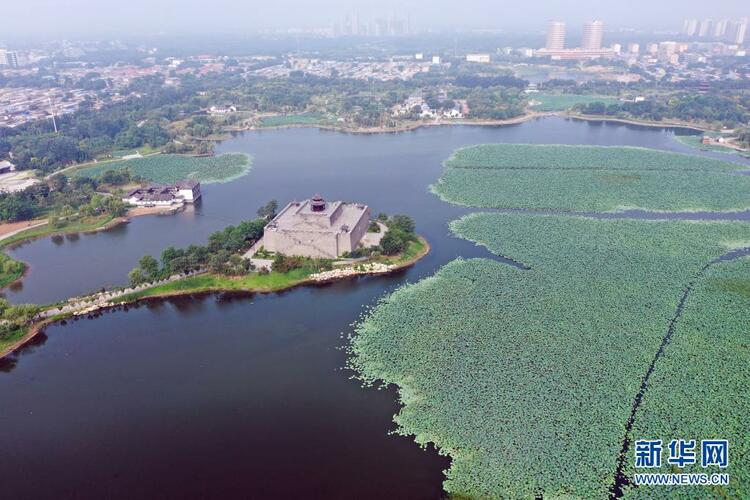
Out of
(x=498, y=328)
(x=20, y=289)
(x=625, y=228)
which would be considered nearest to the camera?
(x=498, y=328)

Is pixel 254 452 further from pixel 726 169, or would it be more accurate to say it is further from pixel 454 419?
pixel 726 169

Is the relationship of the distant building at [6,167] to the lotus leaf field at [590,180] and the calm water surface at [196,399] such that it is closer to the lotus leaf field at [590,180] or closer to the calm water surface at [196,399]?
the calm water surface at [196,399]

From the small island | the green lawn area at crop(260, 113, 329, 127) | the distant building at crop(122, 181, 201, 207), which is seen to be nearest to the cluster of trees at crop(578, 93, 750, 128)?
the green lawn area at crop(260, 113, 329, 127)

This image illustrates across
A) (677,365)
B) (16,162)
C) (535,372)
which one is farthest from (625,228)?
(16,162)

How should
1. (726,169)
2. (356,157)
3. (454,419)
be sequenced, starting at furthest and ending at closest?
(356,157) → (726,169) → (454,419)

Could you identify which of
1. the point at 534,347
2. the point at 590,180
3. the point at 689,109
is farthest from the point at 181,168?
the point at 689,109

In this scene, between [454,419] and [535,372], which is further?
[535,372]

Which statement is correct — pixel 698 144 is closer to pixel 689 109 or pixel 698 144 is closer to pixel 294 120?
pixel 689 109
